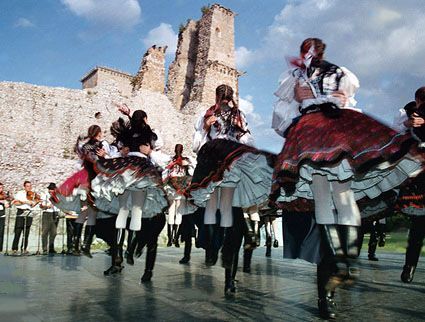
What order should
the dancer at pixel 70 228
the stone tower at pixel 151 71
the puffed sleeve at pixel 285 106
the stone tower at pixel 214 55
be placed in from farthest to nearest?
the stone tower at pixel 151 71 → the stone tower at pixel 214 55 → the dancer at pixel 70 228 → the puffed sleeve at pixel 285 106

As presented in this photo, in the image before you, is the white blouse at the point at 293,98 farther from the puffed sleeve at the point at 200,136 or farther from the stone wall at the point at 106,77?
the stone wall at the point at 106,77

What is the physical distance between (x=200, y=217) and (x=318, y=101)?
3.48 meters

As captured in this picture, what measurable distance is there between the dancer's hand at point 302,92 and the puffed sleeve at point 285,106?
0.10 meters

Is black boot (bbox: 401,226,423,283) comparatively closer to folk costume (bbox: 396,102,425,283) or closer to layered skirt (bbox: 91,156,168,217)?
folk costume (bbox: 396,102,425,283)

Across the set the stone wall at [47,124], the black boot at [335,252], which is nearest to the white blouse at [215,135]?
the black boot at [335,252]

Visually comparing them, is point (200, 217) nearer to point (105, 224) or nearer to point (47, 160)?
point (105, 224)

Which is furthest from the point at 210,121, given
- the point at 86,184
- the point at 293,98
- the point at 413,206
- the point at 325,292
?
the point at 86,184

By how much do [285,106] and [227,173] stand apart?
82cm

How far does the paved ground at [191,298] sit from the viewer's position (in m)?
2.52

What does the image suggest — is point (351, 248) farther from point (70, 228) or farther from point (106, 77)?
point (106, 77)

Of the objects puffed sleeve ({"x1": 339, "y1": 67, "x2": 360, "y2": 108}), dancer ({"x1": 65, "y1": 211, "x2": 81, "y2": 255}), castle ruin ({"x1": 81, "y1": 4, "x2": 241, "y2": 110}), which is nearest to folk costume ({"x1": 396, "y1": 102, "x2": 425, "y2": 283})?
puffed sleeve ({"x1": 339, "y1": 67, "x2": 360, "y2": 108})

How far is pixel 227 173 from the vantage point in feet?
11.8

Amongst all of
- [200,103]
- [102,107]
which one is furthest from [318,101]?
[200,103]

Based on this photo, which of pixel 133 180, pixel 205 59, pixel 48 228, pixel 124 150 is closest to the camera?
pixel 133 180
